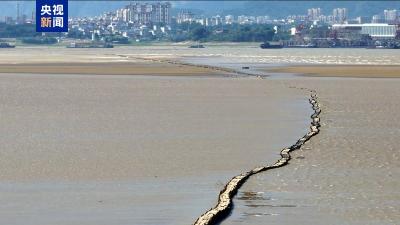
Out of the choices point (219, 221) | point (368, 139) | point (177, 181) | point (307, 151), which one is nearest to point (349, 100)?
point (368, 139)

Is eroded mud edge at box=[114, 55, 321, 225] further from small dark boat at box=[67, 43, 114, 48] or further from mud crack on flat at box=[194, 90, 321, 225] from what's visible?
small dark boat at box=[67, 43, 114, 48]

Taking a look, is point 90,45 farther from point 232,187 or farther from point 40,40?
point 232,187

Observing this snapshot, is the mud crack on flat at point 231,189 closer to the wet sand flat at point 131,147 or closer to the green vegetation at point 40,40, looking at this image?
the wet sand flat at point 131,147

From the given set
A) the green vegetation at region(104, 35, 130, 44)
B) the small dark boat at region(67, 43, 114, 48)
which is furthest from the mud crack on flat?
the green vegetation at region(104, 35, 130, 44)

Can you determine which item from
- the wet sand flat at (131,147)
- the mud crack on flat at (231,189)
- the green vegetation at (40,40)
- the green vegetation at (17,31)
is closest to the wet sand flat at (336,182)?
the mud crack on flat at (231,189)

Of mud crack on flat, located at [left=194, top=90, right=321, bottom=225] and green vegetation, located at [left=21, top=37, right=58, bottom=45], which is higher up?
mud crack on flat, located at [left=194, top=90, right=321, bottom=225]

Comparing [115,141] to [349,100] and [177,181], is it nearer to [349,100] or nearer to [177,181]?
[177,181]

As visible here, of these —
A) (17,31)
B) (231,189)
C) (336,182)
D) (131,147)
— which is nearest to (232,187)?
(231,189)
